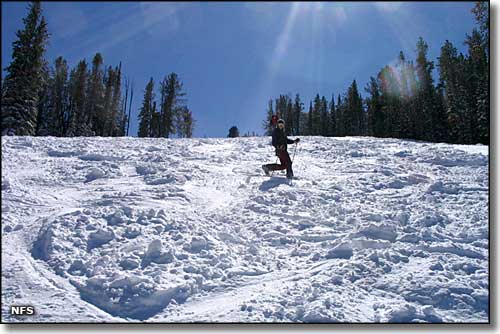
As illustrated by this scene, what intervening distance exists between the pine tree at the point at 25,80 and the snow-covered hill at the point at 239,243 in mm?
16863

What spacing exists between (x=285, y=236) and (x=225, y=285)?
5.46 ft

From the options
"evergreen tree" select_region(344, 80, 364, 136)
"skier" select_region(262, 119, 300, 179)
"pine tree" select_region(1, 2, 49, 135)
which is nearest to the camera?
"skier" select_region(262, 119, 300, 179)

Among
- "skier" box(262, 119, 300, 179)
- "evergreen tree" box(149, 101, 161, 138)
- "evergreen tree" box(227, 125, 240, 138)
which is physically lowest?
"skier" box(262, 119, 300, 179)

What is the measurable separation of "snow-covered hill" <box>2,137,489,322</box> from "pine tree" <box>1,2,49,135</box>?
1686cm

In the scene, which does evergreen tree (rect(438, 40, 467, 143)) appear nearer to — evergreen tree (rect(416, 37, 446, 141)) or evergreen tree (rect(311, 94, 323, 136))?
evergreen tree (rect(416, 37, 446, 141))

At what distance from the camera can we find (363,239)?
616 centimetres

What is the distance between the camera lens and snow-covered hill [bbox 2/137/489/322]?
187 inches

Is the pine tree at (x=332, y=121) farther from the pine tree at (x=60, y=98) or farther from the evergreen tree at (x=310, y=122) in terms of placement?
the pine tree at (x=60, y=98)

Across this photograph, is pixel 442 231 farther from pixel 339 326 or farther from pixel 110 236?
pixel 110 236

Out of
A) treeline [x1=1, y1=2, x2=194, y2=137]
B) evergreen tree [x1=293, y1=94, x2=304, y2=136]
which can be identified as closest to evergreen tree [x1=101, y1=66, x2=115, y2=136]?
treeline [x1=1, y1=2, x2=194, y2=137]

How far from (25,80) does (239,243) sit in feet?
83.3

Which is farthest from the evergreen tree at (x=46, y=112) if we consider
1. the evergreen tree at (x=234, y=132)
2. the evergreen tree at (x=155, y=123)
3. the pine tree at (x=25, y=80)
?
the evergreen tree at (x=234, y=132)

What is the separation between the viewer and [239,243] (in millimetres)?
6238

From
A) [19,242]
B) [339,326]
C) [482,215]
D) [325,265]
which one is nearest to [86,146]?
[19,242]
